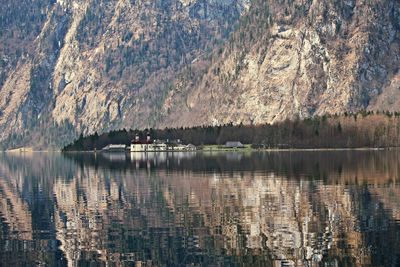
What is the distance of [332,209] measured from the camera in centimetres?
8462

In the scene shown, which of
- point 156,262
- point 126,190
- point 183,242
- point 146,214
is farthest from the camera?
point 126,190

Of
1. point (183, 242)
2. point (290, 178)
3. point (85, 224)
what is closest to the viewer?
point (183, 242)

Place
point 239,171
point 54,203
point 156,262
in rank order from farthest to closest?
point 239,171 → point 54,203 → point 156,262

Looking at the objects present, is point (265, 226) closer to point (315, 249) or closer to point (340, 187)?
point (315, 249)

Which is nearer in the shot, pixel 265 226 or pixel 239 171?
pixel 265 226

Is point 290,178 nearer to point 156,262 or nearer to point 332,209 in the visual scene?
point 332,209

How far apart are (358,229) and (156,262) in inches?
763

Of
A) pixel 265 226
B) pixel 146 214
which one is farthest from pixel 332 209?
pixel 146 214

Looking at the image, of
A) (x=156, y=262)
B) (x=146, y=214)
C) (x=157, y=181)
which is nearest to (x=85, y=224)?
(x=146, y=214)

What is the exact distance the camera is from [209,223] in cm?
7800

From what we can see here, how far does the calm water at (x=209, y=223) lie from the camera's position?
204ft

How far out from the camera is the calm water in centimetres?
6216

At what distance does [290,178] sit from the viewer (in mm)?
127750

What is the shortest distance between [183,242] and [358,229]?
585 inches
